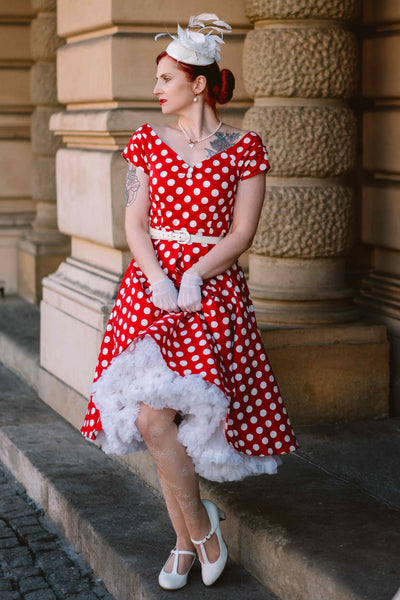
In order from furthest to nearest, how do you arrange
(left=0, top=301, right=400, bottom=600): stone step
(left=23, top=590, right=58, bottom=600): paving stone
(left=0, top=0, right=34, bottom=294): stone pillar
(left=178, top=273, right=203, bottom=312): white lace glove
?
1. (left=0, top=0, right=34, bottom=294): stone pillar
2. (left=23, top=590, right=58, bottom=600): paving stone
3. (left=178, top=273, right=203, bottom=312): white lace glove
4. (left=0, top=301, right=400, bottom=600): stone step

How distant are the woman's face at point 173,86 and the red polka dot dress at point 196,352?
0.47 ft

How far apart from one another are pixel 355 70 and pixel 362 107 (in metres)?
0.47

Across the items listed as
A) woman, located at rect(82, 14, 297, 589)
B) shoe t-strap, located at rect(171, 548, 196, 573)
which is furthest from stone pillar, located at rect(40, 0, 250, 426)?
shoe t-strap, located at rect(171, 548, 196, 573)

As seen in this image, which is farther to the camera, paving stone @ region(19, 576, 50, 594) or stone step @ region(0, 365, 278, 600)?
paving stone @ region(19, 576, 50, 594)

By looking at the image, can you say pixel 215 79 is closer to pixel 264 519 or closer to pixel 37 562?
pixel 264 519

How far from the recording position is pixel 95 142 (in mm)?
5766

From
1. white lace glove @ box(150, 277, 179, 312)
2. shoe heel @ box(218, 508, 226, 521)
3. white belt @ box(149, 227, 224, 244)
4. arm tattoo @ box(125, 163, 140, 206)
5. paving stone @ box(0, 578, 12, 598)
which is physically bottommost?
paving stone @ box(0, 578, 12, 598)

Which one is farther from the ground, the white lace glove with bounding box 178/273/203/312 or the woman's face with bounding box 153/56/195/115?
the woman's face with bounding box 153/56/195/115

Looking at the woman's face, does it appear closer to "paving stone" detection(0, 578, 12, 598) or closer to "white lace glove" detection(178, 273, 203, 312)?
"white lace glove" detection(178, 273, 203, 312)

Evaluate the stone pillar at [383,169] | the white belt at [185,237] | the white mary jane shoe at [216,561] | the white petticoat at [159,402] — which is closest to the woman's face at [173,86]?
the white belt at [185,237]

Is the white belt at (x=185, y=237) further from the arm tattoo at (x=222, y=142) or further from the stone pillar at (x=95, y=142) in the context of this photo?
the stone pillar at (x=95, y=142)

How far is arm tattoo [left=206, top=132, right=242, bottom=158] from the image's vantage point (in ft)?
12.3

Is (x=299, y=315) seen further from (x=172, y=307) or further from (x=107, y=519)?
(x=172, y=307)

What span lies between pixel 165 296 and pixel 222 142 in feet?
1.87
